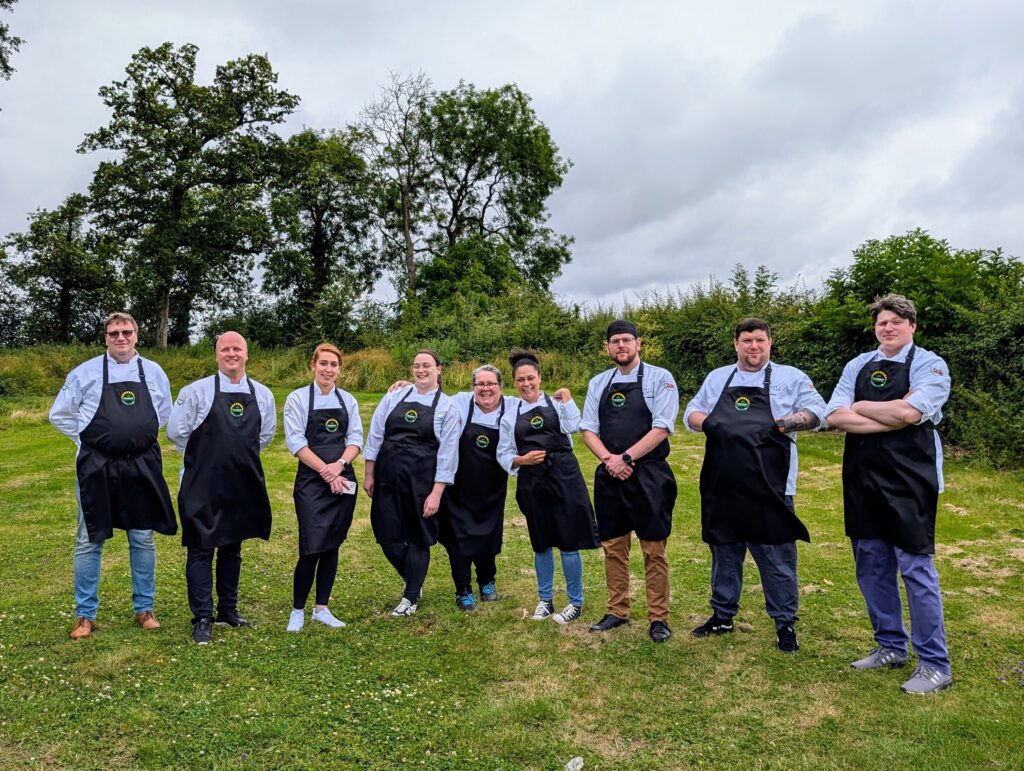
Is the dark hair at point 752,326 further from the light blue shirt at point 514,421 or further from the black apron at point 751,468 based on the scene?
the light blue shirt at point 514,421

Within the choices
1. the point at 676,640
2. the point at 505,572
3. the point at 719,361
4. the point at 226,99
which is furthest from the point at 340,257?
the point at 676,640

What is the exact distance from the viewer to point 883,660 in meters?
4.11

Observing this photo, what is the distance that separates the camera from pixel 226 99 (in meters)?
25.7

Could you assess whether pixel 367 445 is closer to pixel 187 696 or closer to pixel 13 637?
pixel 187 696

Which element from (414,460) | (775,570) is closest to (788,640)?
(775,570)

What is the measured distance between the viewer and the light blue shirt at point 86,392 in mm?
4570

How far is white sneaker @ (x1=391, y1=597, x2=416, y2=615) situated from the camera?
517 centimetres

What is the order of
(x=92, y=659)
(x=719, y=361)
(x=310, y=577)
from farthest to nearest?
(x=719, y=361) < (x=310, y=577) < (x=92, y=659)

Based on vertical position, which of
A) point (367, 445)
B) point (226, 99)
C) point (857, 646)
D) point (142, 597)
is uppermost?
point (226, 99)

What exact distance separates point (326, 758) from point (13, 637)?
2.72 metres

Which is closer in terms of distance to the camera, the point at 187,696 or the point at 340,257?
the point at 187,696

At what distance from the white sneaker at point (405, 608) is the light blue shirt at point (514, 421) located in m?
1.24

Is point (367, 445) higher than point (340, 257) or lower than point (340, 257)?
lower

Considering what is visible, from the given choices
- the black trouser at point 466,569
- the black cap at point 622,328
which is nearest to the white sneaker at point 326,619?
the black trouser at point 466,569
